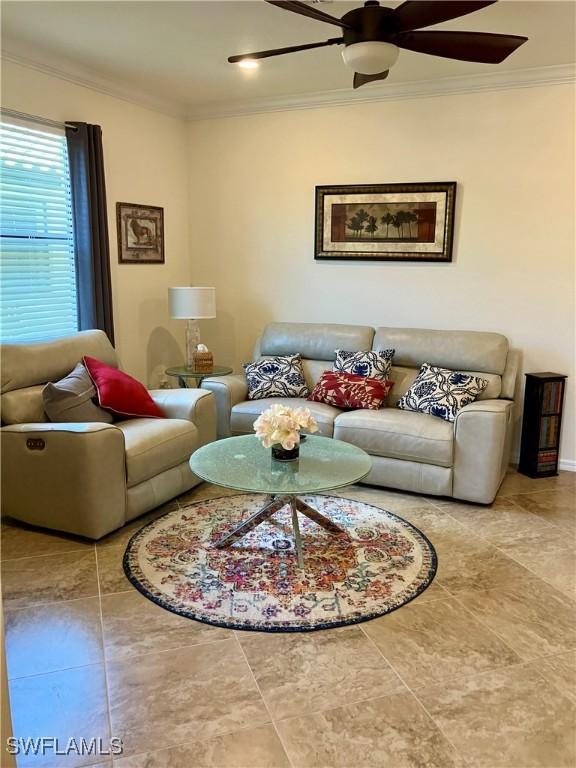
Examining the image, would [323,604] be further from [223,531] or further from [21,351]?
[21,351]

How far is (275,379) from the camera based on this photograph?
4254 mm

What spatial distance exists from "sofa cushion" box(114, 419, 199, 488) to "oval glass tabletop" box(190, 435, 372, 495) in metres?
0.34

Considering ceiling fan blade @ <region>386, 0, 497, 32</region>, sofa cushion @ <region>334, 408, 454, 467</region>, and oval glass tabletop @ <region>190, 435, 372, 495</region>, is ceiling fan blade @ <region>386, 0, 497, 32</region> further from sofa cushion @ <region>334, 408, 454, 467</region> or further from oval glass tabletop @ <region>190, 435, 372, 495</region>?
sofa cushion @ <region>334, 408, 454, 467</region>

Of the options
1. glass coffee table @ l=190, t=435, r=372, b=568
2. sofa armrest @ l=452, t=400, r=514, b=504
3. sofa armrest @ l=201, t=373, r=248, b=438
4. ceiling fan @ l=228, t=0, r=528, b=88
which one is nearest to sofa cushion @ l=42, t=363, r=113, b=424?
glass coffee table @ l=190, t=435, r=372, b=568

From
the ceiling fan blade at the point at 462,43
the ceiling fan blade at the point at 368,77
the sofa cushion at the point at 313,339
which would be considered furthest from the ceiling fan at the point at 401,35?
the sofa cushion at the point at 313,339

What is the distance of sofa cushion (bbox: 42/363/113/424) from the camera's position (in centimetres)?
321

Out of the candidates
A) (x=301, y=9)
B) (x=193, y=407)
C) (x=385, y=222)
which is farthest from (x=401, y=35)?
(x=193, y=407)

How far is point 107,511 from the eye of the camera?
9.85ft

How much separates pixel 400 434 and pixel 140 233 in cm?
257

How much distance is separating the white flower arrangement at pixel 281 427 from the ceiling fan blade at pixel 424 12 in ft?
5.49

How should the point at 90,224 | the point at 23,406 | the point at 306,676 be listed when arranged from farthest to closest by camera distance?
the point at 90,224 < the point at 23,406 < the point at 306,676

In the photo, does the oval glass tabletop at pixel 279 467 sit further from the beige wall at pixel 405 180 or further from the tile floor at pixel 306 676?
the beige wall at pixel 405 180

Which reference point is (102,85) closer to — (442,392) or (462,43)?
(462,43)

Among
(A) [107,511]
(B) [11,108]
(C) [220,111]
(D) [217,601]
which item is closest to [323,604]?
(D) [217,601]
